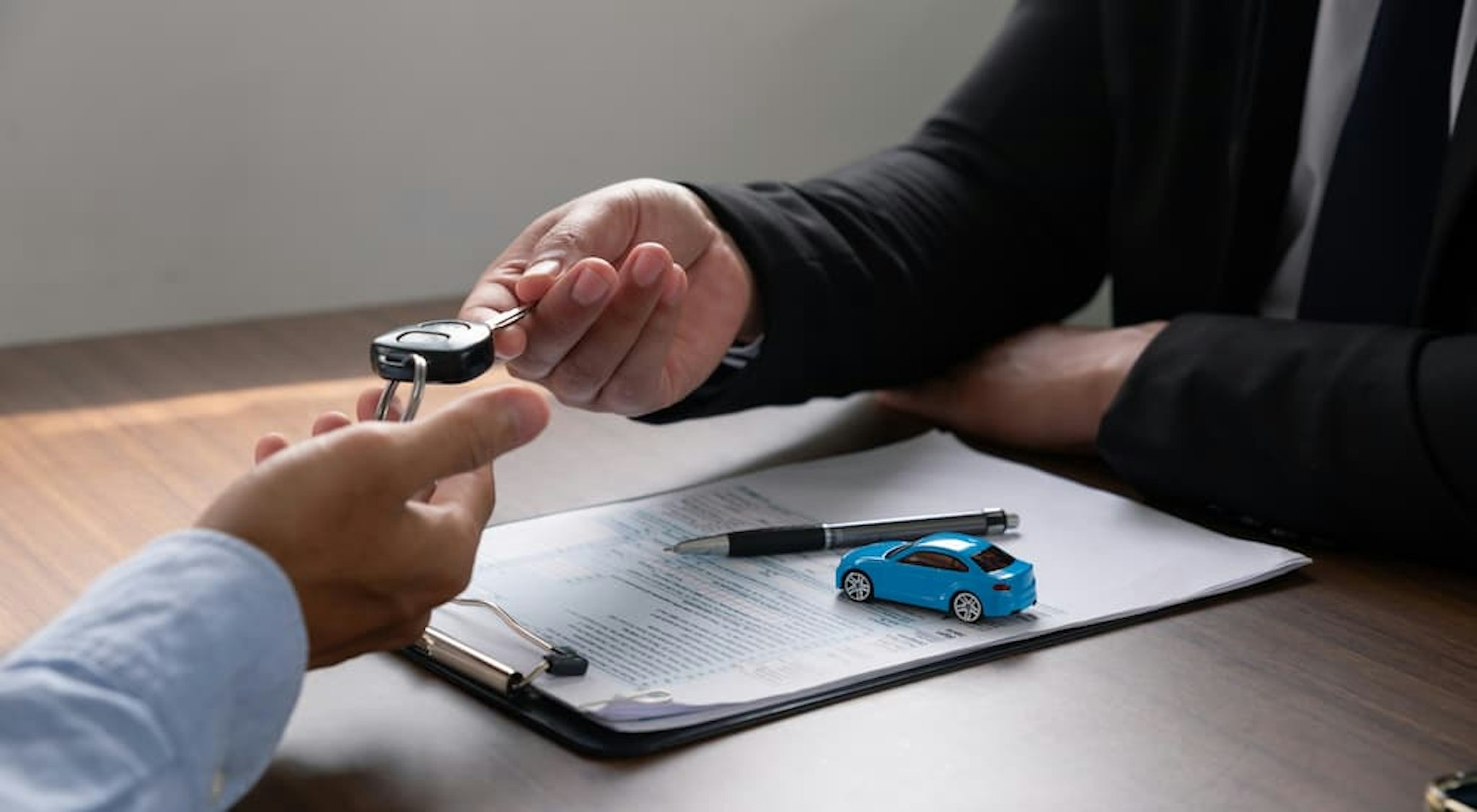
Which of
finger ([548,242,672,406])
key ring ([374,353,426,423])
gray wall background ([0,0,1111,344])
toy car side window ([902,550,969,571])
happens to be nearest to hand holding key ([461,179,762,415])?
finger ([548,242,672,406])

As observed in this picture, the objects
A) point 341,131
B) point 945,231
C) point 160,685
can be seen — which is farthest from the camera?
point 341,131

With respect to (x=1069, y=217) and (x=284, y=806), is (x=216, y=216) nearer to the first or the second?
(x=1069, y=217)

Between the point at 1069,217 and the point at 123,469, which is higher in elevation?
the point at 1069,217

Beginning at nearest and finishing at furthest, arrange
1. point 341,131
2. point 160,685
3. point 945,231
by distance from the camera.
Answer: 1. point 160,685
2. point 945,231
3. point 341,131

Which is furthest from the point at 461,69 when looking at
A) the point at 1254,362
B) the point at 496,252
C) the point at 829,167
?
the point at 1254,362

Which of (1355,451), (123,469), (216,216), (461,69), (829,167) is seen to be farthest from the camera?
(829,167)

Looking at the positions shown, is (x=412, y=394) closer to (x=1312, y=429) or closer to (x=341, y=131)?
(x=1312, y=429)

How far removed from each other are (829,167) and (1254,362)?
111 centimetres

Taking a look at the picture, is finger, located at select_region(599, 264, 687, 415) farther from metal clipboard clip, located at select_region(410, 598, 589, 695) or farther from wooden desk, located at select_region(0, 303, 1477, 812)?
metal clipboard clip, located at select_region(410, 598, 589, 695)

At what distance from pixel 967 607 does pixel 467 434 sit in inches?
11.6

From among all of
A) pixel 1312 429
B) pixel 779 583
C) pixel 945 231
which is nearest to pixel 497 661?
pixel 779 583

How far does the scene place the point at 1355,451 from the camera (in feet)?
3.25

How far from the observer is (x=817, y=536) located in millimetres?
946

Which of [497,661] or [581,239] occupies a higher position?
[581,239]
